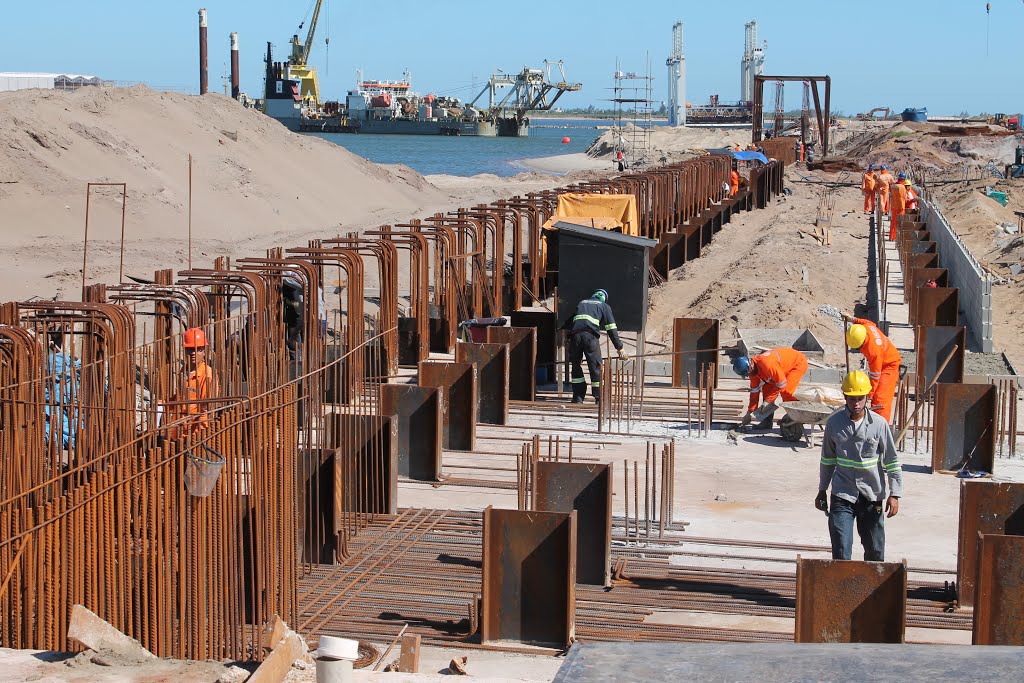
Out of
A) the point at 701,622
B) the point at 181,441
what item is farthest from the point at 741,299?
the point at 181,441

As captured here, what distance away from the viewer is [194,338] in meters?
9.84

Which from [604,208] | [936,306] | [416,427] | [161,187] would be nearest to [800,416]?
[416,427]

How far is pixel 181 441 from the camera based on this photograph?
6.82 meters

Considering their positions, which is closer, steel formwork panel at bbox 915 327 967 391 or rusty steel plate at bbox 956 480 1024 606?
rusty steel plate at bbox 956 480 1024 606

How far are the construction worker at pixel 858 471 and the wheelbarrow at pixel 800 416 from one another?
4.04 metres

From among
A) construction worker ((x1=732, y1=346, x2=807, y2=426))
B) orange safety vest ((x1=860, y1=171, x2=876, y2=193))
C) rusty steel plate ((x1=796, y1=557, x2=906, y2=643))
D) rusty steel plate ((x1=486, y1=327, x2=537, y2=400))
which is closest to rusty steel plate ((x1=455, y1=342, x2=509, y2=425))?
rusty steel plate ((x1=486, y1=327, x2=537, y2=400))

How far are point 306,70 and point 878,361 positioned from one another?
12554 cm

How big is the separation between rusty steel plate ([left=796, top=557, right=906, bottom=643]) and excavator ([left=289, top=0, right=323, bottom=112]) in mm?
122684

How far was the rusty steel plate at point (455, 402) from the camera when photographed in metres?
12.5

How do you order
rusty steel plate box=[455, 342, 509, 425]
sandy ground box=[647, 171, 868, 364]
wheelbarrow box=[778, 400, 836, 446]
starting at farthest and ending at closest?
1. sandy ground box=[647, 171, 868, 364]
2. rusty steel plate box=[455, 342, 509, 425]
3. wheelbarrow box=[778, 400, 836, 446]

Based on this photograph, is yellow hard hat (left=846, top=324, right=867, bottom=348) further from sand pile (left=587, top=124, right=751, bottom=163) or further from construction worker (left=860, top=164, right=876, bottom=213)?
sand pile (left=587, top=124, right=751, bottom=163)

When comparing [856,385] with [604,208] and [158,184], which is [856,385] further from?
[158,184]

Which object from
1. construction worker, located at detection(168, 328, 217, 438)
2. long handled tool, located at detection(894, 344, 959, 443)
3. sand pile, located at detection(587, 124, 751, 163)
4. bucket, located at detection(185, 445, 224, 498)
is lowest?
long handled tool, located at detection(894, 344, 959, 443)

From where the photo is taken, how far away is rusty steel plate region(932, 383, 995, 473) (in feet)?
38.1
